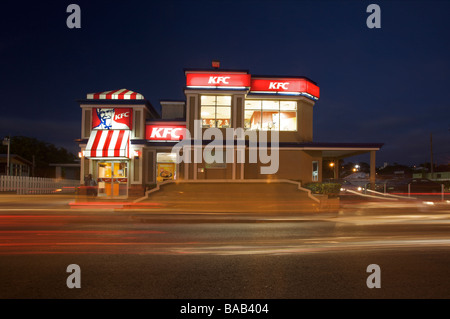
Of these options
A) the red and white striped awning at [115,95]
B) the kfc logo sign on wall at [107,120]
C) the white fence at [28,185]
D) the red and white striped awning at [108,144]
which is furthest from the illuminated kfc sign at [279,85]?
the white fence at [28,185]

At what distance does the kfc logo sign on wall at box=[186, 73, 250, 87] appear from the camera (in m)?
24.8

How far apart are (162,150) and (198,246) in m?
19.2

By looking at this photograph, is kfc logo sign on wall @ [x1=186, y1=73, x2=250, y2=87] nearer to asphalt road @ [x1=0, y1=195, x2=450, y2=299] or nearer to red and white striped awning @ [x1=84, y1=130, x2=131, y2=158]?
red and white striped awning @ [x1=84, y1=130, x2=131, y2=158]

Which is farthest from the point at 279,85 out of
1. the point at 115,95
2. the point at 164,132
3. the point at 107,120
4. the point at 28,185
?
the point at 28,185

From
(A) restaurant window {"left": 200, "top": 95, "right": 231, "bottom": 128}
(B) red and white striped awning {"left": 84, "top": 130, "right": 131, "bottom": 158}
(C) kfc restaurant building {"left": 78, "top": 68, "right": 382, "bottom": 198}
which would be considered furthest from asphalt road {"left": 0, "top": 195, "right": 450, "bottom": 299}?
(A) restaurant window {"left": 200, "top": 95, "right": 231, "bottom": 128}

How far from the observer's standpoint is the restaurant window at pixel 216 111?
25.5 m

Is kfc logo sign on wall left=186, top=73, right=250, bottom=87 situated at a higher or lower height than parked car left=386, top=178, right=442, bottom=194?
higher

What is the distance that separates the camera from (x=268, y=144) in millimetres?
25594

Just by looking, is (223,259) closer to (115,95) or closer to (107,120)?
(107,120)

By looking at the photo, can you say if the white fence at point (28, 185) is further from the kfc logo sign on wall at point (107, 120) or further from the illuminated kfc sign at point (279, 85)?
the illuminated kfc sign at point (279, 85)

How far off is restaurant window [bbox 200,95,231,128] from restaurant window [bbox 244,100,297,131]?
1709mm

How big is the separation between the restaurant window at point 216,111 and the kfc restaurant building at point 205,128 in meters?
0.07

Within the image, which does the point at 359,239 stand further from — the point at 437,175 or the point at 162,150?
the point at 437,175
